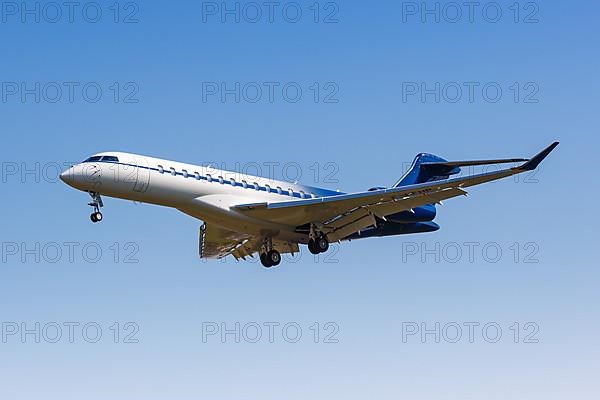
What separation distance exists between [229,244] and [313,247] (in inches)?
168

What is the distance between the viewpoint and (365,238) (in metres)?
39.7

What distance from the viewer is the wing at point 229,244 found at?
3969cm

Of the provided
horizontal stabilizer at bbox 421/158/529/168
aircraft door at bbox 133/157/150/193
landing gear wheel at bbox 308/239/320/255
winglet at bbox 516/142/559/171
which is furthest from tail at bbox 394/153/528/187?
aircraft door at bbox 133/157/150/193

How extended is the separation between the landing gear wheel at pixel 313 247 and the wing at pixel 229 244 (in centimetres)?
161

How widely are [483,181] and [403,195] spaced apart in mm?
2996

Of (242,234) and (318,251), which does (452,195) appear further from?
(242,234)

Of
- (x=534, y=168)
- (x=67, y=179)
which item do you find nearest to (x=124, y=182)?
(x=67, y=179)

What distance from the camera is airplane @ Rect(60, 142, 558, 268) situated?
33500 mm

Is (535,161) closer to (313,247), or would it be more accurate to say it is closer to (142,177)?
(313,247)

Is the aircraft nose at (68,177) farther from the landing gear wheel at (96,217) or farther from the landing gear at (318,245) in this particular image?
the landing gear at (318,245)

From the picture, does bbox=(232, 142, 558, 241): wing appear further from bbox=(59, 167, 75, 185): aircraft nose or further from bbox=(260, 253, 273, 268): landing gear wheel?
bbox=(59, 167, 75, 185): aircraft nose

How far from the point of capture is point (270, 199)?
36781 millimetres

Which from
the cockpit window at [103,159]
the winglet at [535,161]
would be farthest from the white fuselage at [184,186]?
the winglet at [535,161]

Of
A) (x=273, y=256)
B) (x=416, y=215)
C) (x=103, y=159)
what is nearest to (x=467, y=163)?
(x=416, y=215)
